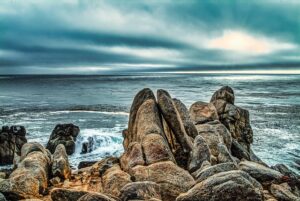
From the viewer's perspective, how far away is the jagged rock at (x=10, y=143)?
39.8m

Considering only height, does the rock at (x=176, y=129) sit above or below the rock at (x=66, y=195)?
above

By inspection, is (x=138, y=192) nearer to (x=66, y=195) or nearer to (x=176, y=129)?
(x=66, y=195)

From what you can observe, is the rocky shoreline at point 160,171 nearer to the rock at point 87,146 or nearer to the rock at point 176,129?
the rock at point 176,129

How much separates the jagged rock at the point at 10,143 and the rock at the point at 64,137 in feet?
12.3

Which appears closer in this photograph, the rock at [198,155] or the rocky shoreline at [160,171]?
the rocky shoreline at [160,171]

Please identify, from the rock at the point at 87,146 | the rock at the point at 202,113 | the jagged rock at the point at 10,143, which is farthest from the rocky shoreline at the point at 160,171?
the rock at the point at 87,146

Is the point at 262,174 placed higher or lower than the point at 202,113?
lower

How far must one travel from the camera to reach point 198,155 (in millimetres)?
21844

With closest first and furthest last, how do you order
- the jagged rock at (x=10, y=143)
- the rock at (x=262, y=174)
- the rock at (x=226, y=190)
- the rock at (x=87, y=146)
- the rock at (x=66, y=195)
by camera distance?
the rock at (x=226, y=190) < the rock at (x=66, y=195) < the rock at (x=262, y=174) < the jagged rock at (x=10, y=143) < the rock at (x=87, y=146)

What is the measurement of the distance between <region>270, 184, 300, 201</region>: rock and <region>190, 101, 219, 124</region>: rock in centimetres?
1411

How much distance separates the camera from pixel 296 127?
5994cm

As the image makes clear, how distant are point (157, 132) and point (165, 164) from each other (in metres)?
4.41

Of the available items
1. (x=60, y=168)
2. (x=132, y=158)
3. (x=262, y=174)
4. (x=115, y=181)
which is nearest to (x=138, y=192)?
(x=115, y=181)

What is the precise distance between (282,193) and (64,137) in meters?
34.8
